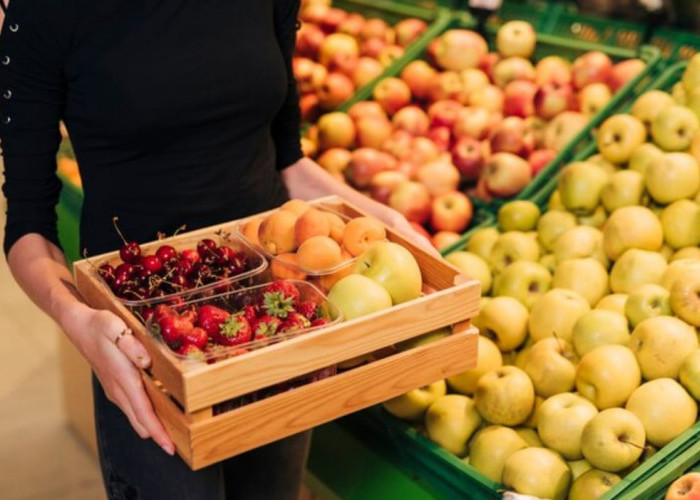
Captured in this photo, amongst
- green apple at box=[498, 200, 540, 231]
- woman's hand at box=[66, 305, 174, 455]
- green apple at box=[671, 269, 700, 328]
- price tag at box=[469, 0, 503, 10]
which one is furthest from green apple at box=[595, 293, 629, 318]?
price tag at box=[469, 0, 503, 10]

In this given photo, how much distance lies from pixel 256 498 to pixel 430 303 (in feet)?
2.13

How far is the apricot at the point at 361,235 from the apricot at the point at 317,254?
0.06 metres

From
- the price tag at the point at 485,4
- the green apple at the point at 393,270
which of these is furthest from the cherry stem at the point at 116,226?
the price tag at the point at 485,4

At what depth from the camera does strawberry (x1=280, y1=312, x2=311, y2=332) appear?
1.43 meters

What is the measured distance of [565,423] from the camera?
5.95ft

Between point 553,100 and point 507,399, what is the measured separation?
4.71 feet

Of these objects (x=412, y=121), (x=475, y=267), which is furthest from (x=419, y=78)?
(x=475, y=267)

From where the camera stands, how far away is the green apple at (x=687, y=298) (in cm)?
192

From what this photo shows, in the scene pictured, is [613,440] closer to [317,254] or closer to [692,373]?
[692,373]

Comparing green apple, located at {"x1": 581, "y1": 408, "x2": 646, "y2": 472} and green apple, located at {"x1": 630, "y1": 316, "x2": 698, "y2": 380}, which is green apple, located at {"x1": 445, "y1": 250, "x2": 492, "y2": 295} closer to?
green apple, located at {"x1": 630, "y1": 316, "x2": 698, "y2": 380}

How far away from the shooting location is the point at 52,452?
333 centimetres

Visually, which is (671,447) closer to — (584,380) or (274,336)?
(584,380)

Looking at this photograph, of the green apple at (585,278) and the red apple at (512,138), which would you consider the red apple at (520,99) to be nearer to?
the red apple at (512,138)

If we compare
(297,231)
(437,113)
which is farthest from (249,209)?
(437,113)
